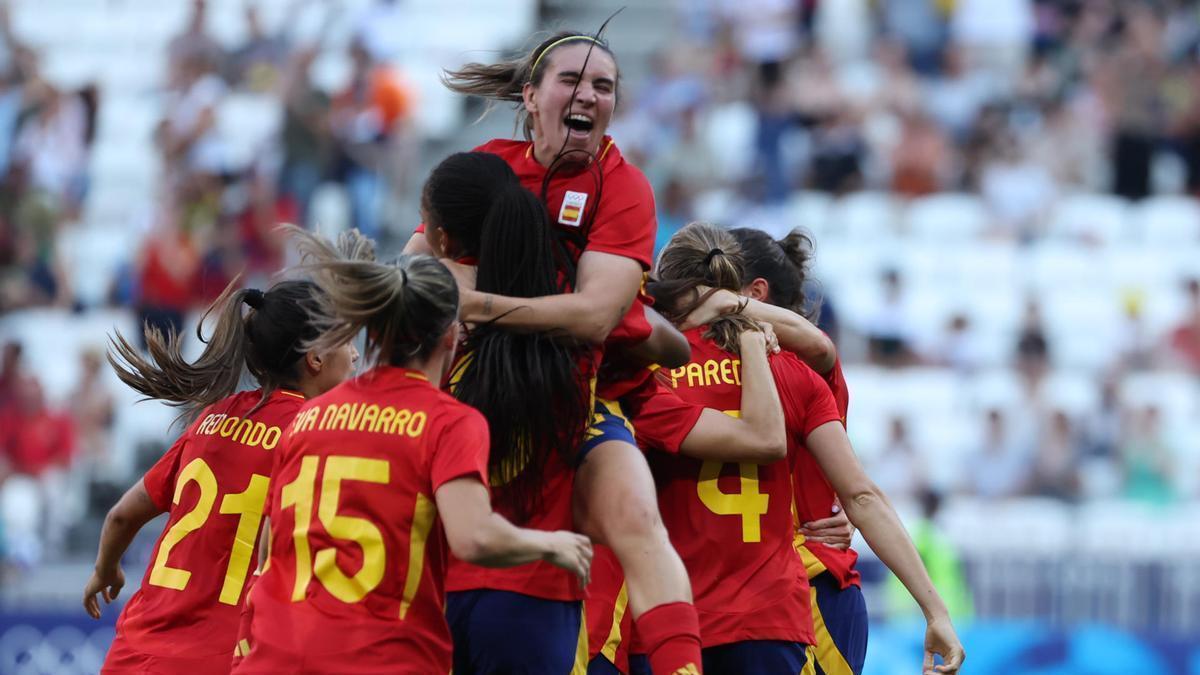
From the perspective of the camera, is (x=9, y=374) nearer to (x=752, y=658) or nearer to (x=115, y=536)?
(x=115, y=536)

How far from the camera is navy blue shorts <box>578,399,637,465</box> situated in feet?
15.9

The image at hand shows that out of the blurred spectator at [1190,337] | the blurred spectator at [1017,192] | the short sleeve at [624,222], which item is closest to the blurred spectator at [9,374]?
the blurred spectator at [1017,192]

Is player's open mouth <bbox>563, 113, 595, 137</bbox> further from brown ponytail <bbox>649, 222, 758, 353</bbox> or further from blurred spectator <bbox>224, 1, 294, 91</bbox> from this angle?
blurred spectator <bbox>224, 1, 294, 91</bbox>

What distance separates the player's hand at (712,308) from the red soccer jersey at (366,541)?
140 centimetres

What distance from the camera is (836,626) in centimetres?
589

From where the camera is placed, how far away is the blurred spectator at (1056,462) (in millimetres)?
11969

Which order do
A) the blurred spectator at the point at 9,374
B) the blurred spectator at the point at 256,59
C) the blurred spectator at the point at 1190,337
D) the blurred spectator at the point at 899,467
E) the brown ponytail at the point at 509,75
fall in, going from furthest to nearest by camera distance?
the blurred spectator at the point at 256,59
the blurred spectator at the point at 9,374
the blurred spectator at the point at 1190,337
the blurred spectator at the point at 899,467
the brown ponytail at the point at 509,75

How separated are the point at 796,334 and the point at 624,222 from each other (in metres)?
1.01

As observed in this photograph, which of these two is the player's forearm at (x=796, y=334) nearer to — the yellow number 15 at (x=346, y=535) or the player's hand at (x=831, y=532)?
the player's hand at (x=831, y=532)

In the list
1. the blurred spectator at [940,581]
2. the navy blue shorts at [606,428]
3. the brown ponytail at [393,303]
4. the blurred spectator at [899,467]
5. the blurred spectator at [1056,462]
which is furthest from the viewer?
the blurred spectator at [1056,462]

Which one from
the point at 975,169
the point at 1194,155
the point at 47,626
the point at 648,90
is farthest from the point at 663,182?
the point at 47,626

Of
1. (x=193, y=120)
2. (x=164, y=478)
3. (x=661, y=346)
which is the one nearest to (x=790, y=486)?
(x=661, y=346)

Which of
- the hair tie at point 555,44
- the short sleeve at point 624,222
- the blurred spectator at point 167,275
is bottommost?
the blurred spectator at point 167,275

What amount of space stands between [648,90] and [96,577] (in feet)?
35.0
